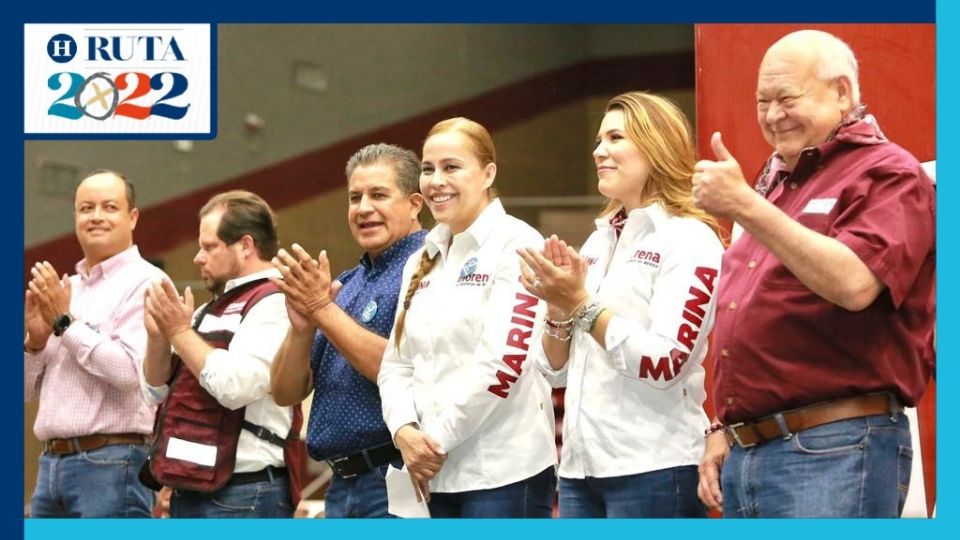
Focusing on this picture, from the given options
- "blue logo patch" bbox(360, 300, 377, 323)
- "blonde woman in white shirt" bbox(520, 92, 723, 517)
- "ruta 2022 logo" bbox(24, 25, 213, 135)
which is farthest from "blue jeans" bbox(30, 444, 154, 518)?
"blonde woman in white shirt" bbox(520, 92, 723, 517)

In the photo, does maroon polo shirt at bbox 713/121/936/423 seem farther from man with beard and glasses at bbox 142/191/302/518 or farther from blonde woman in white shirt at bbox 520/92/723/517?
man with beard and glasses at bbox 142/191/302/518

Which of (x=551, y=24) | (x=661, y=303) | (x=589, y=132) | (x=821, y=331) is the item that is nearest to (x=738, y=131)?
(x=589, y=132)

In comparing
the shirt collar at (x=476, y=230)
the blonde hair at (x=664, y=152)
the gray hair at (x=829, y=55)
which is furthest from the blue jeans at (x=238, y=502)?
the gray hair at (x=829, y=55)

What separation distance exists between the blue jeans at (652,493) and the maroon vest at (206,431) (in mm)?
1226

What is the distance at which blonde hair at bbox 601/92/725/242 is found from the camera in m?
3.46

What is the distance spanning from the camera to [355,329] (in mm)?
3818

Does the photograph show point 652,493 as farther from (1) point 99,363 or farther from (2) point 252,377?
(1) point 99,363

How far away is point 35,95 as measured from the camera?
153 inches

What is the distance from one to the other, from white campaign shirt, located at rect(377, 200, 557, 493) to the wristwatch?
133 centimetres

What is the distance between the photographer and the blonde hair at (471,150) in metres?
3.75

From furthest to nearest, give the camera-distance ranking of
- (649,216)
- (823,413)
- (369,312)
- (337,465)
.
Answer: (369,312) < (337,465) < (649,216) < (823,413)

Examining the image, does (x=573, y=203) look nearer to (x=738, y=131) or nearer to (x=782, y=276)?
(x=738, y=131)

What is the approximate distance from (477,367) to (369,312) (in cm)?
55

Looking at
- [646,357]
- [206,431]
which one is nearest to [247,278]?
[206,431]
